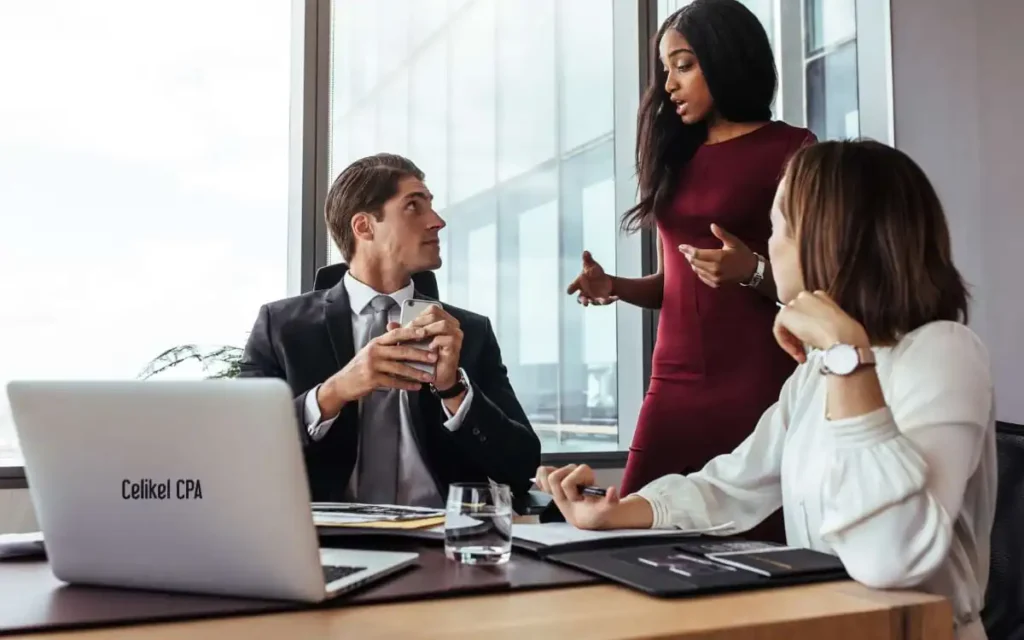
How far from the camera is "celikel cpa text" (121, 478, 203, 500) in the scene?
850mm

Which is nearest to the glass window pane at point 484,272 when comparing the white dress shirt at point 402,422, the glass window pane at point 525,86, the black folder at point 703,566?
the glass window pane at point 525,86

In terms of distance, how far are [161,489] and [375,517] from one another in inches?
18.6

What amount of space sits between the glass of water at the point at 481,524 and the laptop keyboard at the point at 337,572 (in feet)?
0.40

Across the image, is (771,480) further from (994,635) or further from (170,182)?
(170,182)

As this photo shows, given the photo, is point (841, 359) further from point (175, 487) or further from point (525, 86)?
point (525, 86)

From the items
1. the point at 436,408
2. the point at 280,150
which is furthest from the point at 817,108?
the point at 436,408

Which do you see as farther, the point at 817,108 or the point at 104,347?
the point at 817,108

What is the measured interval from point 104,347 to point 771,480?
6.78 feet

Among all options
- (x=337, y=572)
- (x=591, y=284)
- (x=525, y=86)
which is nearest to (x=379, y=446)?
(x=591, y=284)

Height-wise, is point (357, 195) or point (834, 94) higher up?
point (834, 94)

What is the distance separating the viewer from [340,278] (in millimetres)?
2303

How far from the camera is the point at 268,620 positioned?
0.78 m

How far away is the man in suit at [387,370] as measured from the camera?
6.09 feet

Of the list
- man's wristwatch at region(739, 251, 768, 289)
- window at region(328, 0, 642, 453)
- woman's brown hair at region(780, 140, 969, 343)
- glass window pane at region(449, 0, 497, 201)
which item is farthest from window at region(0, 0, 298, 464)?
woman's brown hair at region(780, 140, 969, 343)
